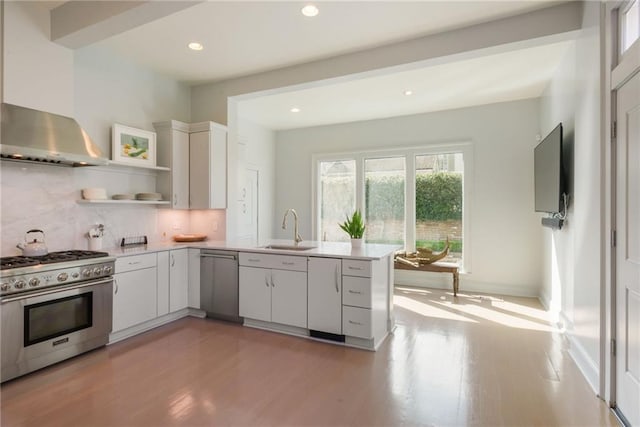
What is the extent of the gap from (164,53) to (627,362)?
15.4ft

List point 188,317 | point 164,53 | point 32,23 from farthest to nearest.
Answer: point 188,317 < point 164,53 < point 32,23

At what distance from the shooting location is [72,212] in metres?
3.24

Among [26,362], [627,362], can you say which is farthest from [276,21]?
[627,362]

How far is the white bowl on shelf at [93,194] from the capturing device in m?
3.28

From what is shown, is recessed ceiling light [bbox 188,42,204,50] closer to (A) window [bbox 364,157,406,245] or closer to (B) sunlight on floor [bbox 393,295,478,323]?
(A) window [bbox 364,157,406,245]

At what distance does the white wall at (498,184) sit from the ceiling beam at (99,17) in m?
4.11

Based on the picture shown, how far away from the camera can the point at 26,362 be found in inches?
95.7

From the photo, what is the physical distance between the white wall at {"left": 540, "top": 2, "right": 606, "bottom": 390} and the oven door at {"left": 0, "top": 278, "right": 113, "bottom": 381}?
12.7 feet

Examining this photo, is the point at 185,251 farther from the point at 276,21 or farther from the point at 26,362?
the point at 276,21

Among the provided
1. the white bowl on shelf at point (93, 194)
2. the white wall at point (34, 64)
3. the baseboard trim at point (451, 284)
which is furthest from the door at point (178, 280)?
the baseboard trim at point (451, 284)

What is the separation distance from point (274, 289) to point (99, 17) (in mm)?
2768

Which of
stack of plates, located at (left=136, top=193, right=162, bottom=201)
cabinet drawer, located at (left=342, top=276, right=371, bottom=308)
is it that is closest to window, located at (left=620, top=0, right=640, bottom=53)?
cabinet drawer, located at (left=342, top=276, right=371, bottom=308)

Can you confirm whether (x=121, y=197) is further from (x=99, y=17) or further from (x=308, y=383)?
(x=308, y=383)

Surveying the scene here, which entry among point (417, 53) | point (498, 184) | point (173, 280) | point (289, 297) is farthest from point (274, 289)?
point (498, 184)
